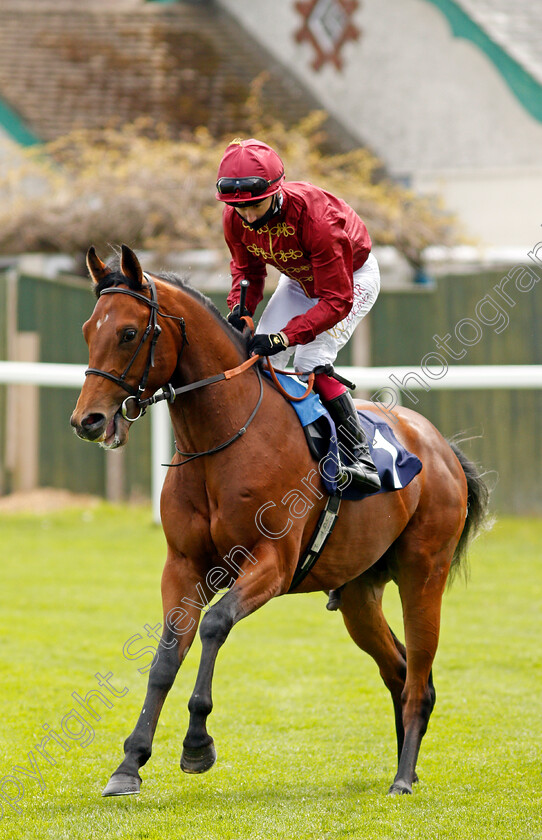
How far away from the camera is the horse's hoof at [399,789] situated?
4.08 m

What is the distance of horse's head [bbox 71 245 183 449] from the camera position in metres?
3.49

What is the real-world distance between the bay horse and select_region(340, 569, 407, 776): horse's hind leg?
0.82 feet

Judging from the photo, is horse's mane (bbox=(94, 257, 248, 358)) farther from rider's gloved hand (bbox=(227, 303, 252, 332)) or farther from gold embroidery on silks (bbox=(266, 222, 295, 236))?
gold embroidery on silks (bbox=(266, 222, 295, 236))

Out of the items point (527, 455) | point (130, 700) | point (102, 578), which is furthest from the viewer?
point (527, 455)

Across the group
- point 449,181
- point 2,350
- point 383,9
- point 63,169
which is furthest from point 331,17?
point 2,350

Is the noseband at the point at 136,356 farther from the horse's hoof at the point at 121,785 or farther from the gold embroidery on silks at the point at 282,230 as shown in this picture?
the horse's hoof at the point at 121,785

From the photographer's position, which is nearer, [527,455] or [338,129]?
[527,455]

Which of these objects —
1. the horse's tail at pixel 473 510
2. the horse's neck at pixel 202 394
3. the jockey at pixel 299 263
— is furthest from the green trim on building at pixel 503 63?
the horse's neck at pixel 202 394

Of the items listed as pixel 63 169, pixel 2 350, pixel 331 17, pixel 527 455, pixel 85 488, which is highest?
pixel 331 17

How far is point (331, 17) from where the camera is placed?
49.6ft

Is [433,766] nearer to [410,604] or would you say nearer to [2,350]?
[410,604]

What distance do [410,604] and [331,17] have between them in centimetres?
1238

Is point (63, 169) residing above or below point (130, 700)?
above

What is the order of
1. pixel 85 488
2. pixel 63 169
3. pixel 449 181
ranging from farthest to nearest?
pixel 449 181
pixel 63 169
pixel 85 488
